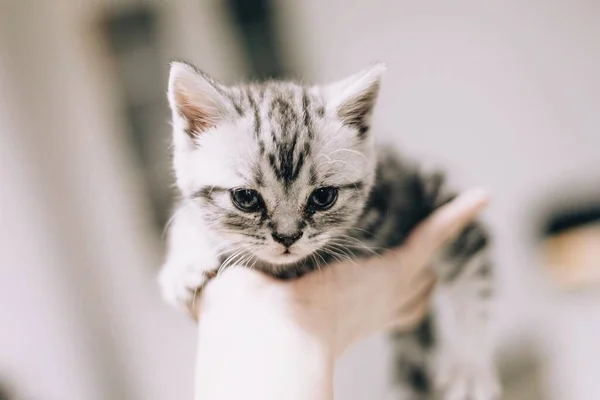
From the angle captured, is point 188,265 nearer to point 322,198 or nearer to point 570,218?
point 322,198

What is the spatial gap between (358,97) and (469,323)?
16.3 inches

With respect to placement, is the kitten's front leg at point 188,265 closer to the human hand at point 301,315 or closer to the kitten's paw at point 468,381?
the human hand at point 301,315

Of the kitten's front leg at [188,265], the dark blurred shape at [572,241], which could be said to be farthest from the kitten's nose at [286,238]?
the dark blurred shape at [572,241]

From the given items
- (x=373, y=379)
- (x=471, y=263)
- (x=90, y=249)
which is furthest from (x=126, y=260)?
(x=471, y=263)

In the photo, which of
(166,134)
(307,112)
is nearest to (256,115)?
(307,112)

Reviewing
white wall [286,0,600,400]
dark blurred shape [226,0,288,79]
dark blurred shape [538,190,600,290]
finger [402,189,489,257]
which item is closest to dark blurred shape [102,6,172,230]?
dark blurred shape [226,0,288,79]

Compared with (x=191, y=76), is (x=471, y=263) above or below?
below

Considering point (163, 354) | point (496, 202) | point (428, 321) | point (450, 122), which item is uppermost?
point (450, 122)

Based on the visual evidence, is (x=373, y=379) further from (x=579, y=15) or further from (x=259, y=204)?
(x=579, y=15)

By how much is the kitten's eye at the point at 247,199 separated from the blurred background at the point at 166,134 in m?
0.42

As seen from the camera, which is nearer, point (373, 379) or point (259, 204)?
point (259, 204)

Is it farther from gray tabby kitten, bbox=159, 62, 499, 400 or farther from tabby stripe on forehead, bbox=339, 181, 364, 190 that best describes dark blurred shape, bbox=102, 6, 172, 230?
tabby stripe on forehead, bbox=339, 181, 364, 190

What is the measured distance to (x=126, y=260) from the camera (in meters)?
1.06

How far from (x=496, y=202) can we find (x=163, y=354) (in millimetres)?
736
